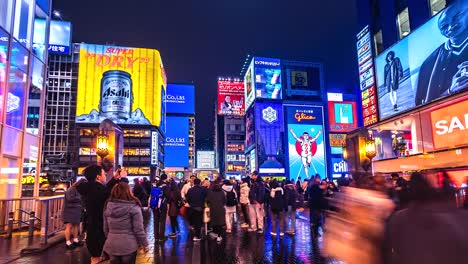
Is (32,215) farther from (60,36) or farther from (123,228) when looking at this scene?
(60,36)

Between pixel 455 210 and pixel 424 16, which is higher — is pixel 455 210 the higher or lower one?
the lower one

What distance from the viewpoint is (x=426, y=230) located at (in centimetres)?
247

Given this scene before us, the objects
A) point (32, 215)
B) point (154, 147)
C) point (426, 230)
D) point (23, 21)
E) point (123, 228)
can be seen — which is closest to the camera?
point (426, 230)

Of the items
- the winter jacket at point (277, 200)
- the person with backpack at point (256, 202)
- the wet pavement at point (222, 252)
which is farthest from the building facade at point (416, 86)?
the wet pavement at point (222, 252)

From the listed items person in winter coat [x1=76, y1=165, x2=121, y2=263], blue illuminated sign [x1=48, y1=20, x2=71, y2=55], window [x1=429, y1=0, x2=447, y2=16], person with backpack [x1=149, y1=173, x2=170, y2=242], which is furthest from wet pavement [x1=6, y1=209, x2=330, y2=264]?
blue illuminated sign [x1=48, y1=20, x2=71, y2=55]

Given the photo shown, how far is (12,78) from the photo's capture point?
13.4 meters

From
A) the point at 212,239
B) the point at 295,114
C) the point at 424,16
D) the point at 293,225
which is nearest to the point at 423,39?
the point at 424,16

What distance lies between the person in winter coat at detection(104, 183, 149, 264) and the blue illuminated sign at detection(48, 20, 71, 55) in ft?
273

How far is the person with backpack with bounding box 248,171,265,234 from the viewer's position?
11906 millimetres

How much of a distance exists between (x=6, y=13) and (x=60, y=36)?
72870 millimetres

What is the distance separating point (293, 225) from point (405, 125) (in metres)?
16.0

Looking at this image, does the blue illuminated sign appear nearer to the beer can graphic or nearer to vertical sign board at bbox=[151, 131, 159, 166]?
the beer can graphic

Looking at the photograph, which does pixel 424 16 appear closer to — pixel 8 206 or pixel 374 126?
pixel 374 126

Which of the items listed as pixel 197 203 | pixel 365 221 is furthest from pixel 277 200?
pixel 365 221
